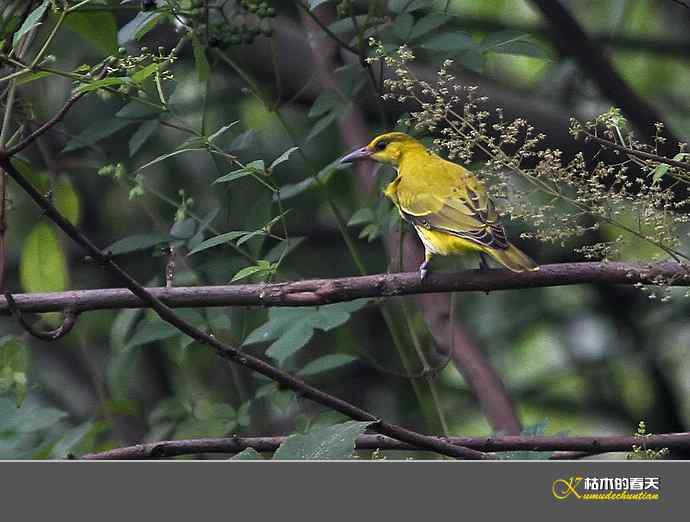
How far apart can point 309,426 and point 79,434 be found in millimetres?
541

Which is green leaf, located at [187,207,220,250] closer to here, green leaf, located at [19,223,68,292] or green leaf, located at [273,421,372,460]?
green leaf, located at [19,223,68,292]

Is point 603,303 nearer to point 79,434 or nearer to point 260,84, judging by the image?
point 260,84

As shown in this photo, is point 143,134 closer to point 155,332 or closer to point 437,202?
point 155,332

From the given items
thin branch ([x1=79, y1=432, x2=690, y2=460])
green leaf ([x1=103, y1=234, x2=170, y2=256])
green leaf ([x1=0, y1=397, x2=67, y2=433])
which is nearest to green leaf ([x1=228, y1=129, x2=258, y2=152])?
green leaf ([x1=103, y1=234, x2=170, y2=256])

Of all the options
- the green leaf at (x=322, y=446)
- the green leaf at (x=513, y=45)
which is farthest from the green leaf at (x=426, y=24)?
the green leaf at (x=322, y=446)

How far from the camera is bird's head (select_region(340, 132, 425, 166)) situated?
99.3 inches

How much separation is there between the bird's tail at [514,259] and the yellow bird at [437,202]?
0.16ft

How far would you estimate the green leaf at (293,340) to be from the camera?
7.55 ft

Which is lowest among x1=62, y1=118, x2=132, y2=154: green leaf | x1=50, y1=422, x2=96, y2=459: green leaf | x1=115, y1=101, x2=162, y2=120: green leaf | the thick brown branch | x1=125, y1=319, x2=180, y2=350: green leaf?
x1=50, y1=422, x2=96, y2=459: green leaf

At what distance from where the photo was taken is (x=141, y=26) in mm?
2129

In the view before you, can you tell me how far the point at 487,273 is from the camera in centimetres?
210

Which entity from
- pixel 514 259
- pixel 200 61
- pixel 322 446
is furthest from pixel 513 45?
pixel 322 446

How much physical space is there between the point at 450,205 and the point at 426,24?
40cm
